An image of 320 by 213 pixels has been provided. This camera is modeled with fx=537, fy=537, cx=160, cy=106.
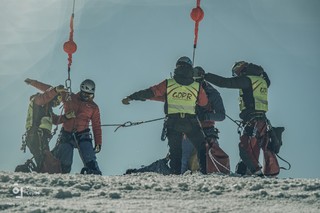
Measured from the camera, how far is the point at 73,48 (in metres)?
13.5

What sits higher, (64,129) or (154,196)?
(64,129)

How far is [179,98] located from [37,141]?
Answer: 4016 mm

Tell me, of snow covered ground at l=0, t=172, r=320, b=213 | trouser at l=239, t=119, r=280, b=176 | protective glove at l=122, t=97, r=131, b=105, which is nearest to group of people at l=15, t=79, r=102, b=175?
protective glove at l=122, t=97, r=131, b=105

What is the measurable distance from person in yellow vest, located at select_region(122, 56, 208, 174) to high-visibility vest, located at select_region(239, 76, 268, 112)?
57.2 inches

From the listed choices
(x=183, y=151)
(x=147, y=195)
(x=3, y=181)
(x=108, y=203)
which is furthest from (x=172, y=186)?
(x=183, y=151)

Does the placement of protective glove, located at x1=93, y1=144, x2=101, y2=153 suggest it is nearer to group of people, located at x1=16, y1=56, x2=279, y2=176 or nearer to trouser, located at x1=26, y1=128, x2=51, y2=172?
group of people, located at x1=16, y1=56, x2=279, y2=176

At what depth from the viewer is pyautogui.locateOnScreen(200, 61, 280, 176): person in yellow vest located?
1254 centimetres

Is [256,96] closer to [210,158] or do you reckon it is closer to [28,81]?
[210,158]

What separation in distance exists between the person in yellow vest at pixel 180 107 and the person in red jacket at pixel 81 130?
1.73m

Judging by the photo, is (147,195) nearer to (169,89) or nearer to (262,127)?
(169,89)

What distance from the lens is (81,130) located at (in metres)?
13.2

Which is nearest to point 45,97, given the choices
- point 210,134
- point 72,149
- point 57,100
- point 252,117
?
point 57,100

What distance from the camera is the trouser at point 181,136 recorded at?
11852 mm

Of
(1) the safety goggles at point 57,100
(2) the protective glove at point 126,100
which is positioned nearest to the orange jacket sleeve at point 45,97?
(1) the safety goggles at point 57,100
